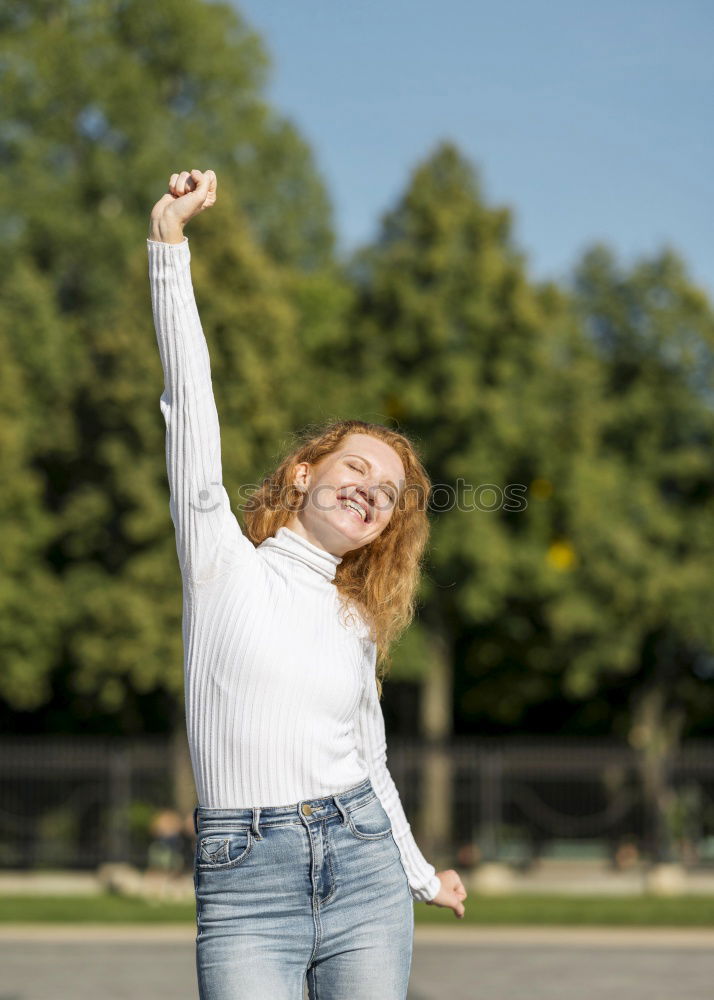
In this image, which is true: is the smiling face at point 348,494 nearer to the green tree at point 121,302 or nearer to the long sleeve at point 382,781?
the long sleeve at point 382,781

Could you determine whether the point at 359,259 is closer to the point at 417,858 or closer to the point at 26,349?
the point at 26,349

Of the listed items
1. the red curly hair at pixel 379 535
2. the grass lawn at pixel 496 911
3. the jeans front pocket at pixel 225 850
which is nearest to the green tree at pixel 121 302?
the grass lawn at pixel 496 911

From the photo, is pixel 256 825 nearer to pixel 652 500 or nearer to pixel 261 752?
pixel 261 752

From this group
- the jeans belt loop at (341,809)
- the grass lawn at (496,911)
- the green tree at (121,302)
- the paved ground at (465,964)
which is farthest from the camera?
the green tree at (121,302)

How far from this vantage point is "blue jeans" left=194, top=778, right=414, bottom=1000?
272 cm

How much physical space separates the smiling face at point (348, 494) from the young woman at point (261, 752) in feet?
0.42

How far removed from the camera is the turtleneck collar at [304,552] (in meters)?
3.02

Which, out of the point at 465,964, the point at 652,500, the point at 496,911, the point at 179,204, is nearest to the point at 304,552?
the point at 179,204

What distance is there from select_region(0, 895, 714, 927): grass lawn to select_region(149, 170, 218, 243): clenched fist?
14.4 meters

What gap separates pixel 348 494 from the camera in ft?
10.1

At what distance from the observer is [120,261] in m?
30.5

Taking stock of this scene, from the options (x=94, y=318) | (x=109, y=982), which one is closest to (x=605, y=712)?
(x=94, y=318)

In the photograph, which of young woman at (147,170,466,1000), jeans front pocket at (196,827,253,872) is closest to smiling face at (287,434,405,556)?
young woman at (147,170,466,1000)

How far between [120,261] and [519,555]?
1079cm
